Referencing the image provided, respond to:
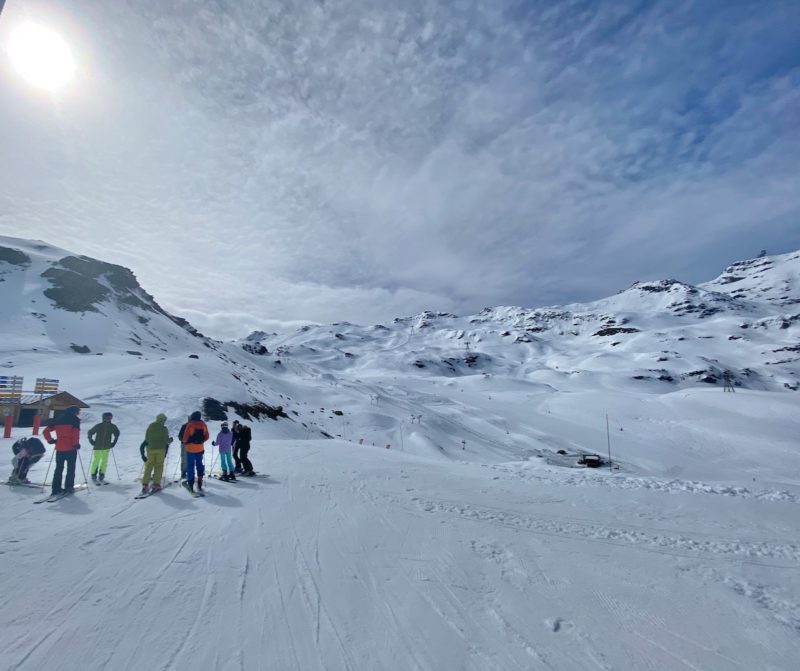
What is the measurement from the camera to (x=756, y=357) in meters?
150

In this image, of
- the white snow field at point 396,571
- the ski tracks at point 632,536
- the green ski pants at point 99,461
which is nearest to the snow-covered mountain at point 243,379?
the green ski pants at point 99,461

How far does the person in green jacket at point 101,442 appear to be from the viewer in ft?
35.5

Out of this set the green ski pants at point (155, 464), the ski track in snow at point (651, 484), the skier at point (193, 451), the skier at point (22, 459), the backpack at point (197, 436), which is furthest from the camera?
the ski track in snow at point (651, 484)

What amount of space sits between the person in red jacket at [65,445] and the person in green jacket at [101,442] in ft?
3.54

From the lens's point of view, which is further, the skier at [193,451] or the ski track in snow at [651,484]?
the ski track in snow at [651,484]

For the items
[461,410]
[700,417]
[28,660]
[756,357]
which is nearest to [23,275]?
[461,410]

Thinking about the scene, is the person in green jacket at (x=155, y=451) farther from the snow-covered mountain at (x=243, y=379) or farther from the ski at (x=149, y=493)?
the snow-covered mountain at (x=243, y=379)

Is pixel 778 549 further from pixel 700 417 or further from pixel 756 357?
pixel 756 357

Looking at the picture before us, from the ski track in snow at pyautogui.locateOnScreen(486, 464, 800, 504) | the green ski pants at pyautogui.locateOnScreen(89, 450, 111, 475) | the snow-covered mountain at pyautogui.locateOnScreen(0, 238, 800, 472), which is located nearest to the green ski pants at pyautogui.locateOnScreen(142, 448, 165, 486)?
the green ski pants at pyautogui.locateOnScreen(89, 450, 111, 475)

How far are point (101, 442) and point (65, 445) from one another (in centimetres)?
147

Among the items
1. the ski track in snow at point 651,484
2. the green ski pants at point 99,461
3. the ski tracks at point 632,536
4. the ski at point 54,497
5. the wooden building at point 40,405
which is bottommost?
the ski track in snow at point 651,484

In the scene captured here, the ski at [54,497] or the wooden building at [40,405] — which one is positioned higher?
the wooden building at [40,405]

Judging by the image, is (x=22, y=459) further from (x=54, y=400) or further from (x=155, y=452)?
(x=54, y=400)

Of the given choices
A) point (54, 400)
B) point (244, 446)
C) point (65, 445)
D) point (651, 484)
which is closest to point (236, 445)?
point (244, 446)
